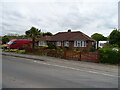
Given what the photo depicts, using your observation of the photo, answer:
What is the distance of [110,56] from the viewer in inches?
455

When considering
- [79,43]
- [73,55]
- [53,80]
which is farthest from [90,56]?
[79,43]

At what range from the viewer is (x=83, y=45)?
27781 millimetres

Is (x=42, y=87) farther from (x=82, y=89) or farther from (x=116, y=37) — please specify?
(x=116, y=37)

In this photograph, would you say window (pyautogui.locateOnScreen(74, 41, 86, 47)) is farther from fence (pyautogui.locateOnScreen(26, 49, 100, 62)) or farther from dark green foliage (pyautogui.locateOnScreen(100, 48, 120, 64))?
dark green foliage (pyautogui.locateOnScreen(100, 48, 120, 64))

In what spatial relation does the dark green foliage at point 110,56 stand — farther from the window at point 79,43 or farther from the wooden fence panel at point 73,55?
the window at point 79,43

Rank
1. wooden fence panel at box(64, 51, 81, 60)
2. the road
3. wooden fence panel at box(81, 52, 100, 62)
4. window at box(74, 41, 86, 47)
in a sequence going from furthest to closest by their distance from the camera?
window at box(74, 41, 86, 47), wooden fence panel at box(64, 51, 81, 60), wooden fence panel at box(81, 52, 100, 62), the road

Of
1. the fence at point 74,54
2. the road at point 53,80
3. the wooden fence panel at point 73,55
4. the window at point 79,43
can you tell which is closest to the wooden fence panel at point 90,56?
the fence at point 74,54

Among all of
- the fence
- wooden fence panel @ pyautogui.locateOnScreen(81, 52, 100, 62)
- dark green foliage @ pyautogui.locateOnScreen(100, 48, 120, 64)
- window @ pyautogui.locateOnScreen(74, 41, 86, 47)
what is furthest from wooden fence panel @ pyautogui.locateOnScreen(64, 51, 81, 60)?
window @ pyautogui.locateOnScreen(74, 41, 86, 47)

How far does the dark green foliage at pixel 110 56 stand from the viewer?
11328 millimetres

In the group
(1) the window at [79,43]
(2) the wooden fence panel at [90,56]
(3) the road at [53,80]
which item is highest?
(1) the window at [79,43]

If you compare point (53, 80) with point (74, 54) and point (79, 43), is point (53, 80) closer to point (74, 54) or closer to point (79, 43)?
point (74, 54)

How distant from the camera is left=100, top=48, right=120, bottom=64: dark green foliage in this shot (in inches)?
446

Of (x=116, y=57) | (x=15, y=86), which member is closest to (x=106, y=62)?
(x=116, y=57)

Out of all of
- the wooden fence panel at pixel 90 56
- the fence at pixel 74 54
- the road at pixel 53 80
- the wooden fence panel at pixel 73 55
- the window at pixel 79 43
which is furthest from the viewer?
the window at pixel 79 43
